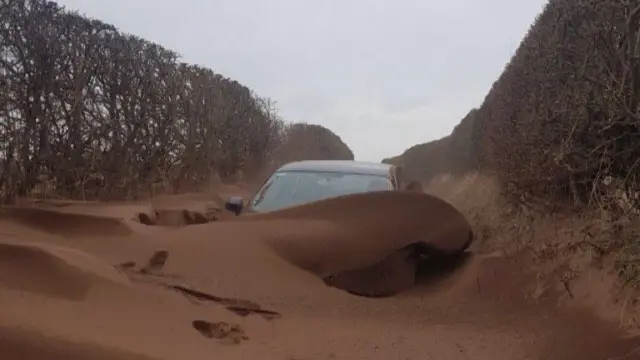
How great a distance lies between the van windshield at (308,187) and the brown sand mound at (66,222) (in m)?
1.91

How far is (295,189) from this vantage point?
870 centimetres

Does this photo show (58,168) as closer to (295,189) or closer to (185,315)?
(295,189)

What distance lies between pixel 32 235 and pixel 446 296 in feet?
11.7

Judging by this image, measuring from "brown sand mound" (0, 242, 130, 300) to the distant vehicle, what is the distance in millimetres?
3338

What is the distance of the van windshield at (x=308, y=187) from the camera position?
27.7 ft

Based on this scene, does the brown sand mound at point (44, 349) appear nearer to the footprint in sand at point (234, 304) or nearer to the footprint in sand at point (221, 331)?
the footprint in sand at point (221, 331)

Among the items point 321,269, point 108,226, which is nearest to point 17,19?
point 108,226

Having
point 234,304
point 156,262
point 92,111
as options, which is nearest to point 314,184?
point 156,262

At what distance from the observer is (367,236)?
701cm

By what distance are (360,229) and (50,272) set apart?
10.1 ft

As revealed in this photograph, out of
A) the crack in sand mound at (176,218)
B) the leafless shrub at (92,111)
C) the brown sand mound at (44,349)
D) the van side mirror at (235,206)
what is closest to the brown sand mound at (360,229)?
the van side mirror at (235,206)

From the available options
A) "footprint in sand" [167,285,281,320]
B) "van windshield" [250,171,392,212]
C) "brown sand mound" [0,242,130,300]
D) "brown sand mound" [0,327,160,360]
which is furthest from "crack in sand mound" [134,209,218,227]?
"brown sand mound" [0,327,160,360]

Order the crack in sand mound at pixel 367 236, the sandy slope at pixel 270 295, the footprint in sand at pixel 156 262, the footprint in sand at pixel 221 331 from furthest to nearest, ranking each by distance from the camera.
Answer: the crack in sand mound at pixel 367 236
the footprint in sand at pixel 156 262
the footprint in sand at pixel 221 331
the sandy slope at pixel 270 295

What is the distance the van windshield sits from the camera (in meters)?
8.45
